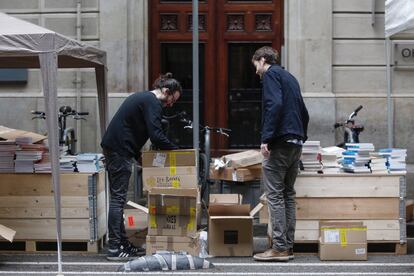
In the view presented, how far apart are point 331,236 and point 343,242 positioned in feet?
0.44

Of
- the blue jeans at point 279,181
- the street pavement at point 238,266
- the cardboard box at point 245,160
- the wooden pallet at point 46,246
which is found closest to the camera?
the street pavement at point 238,266

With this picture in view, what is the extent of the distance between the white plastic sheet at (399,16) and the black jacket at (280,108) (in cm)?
183

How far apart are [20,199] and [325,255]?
3.22 meters

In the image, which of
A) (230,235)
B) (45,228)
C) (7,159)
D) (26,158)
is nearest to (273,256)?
(230,235)

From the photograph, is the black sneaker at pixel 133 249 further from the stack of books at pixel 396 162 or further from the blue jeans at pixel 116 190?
the stack of books at pixel 396 162

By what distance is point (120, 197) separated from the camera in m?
7.89

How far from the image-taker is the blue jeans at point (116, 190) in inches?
310

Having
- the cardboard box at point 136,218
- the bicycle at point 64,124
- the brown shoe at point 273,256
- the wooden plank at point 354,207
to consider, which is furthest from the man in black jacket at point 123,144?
the bicycle at point 64,124

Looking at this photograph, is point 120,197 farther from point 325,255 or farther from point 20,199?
point 325,255

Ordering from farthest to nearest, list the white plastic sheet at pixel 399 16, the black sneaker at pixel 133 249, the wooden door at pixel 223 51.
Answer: the wooden door at pixel 223 51, the white plastic sheet at pixel 399 16, the black sneaker at pixel 133 249

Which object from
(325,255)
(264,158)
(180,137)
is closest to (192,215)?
(264,158)

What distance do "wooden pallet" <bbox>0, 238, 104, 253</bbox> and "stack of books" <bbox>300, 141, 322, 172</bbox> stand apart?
2.37 metres

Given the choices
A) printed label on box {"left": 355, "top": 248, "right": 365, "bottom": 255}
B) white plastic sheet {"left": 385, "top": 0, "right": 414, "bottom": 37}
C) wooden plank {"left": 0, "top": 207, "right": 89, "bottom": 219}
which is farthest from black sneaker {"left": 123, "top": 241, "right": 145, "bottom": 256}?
white plastic sheet {"left": 385, "top": 0, "right": 414, "bottom": 37}

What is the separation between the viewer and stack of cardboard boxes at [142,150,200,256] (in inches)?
304
